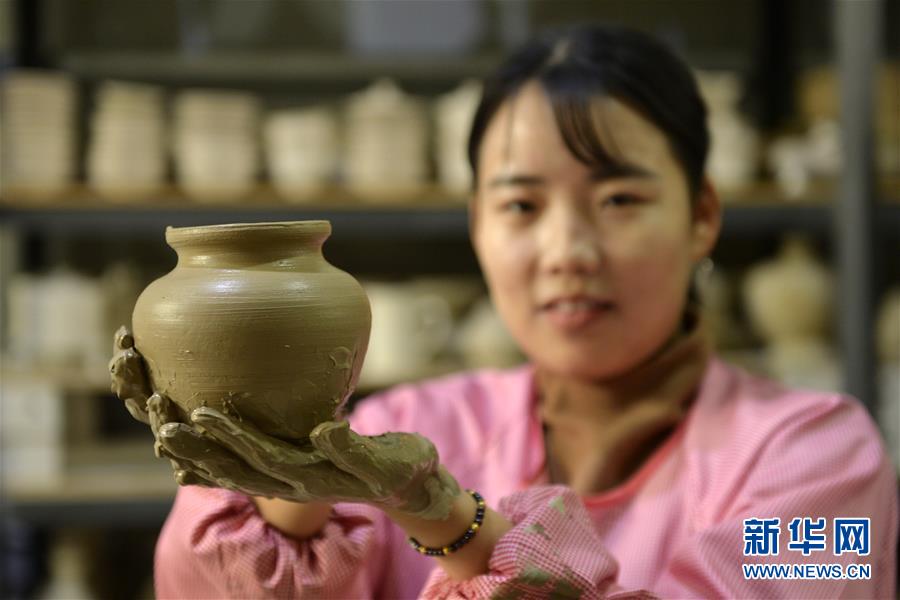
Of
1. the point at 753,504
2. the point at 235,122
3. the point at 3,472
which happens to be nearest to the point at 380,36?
the point at 235,122

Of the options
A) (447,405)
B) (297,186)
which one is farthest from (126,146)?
(447,405)

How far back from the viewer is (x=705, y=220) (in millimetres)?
1342

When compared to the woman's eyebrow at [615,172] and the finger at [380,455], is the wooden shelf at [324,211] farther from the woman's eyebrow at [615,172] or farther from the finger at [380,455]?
the finger at [380,455]

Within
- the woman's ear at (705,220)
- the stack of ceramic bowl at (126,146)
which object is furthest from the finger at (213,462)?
the stack of ceramic bowl at (126,146)

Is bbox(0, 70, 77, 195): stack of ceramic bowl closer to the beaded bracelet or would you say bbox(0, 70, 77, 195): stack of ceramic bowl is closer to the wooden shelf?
the wooden shelf

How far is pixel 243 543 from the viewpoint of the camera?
1031 mm

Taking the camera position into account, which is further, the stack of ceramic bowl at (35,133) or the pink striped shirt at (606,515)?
the stack of ceramic bowl at (35,133)

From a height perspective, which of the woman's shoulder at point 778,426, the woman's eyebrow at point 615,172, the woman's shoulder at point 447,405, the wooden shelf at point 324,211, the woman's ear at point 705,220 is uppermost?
the woman's eyebrow at point 615,172

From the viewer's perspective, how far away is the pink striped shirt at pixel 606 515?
3.11ft

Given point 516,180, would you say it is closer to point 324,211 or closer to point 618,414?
point 618,414

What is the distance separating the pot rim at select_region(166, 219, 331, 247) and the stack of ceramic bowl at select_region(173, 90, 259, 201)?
5.65 ft

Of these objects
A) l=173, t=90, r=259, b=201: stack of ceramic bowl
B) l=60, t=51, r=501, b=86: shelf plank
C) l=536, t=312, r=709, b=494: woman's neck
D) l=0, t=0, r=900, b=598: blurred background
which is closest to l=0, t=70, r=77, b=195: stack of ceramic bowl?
l=0, t=0, r=900, b=598: blurred background

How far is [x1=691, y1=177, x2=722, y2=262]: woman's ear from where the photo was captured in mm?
1323

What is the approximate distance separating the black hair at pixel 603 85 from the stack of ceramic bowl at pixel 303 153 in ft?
4.26
